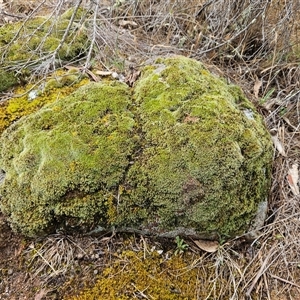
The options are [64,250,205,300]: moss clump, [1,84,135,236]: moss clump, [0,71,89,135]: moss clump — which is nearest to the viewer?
[64,250,205,300]: moss clump

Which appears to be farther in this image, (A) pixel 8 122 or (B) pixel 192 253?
(A) pixel 8 122

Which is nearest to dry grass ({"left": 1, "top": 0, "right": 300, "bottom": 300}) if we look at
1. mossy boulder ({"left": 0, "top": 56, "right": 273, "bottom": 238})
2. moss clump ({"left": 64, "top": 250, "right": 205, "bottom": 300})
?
moss clump ({"left": 64, "top": 250, "right": 205, "bottom": 300})

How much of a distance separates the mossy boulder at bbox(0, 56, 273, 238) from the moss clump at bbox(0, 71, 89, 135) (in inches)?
8.0

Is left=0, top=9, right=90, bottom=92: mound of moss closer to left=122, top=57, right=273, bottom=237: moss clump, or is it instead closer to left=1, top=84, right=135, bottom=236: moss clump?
left=1, top=84, right=135, bottom=236: moss clump

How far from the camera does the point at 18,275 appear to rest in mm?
1905

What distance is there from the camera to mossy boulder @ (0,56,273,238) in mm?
1980

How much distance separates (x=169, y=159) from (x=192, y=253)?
56 cm

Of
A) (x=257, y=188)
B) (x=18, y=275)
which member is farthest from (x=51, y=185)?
(x=257, y=188)

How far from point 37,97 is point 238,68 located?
1.91 m

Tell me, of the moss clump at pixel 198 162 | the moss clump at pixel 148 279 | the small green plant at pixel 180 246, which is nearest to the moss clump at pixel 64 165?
the moss clump at pixel 198 162

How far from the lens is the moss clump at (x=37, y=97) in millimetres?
2451

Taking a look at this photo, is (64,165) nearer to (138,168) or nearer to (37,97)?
(138,168)

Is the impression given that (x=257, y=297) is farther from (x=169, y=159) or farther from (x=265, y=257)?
(x=169, y=159)

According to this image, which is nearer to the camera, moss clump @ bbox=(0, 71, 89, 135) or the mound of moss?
moss clump @ bbox=(0, 71, 89, 135)
